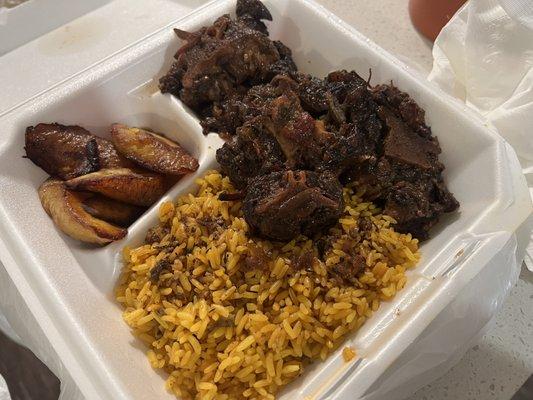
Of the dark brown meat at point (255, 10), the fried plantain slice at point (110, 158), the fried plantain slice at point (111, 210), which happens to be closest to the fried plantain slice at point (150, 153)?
the fried plantain slice at point (110, 158)

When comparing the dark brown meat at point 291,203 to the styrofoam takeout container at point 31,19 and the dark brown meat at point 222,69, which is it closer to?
the dark brown meat at point 222,69

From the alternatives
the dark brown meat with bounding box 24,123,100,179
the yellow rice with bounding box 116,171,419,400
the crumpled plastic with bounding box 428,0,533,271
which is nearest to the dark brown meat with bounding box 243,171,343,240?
the yellow rice with bounding box 116,171,419,400

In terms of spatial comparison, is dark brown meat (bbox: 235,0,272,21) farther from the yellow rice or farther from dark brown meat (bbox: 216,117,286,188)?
the yellow rice

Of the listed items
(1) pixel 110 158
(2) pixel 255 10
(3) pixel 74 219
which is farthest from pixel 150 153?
(2) pixel 255 10

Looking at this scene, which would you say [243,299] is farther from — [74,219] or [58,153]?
[58,153]

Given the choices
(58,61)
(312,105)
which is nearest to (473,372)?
(312,105)

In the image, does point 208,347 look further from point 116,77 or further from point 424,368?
point 116,77
